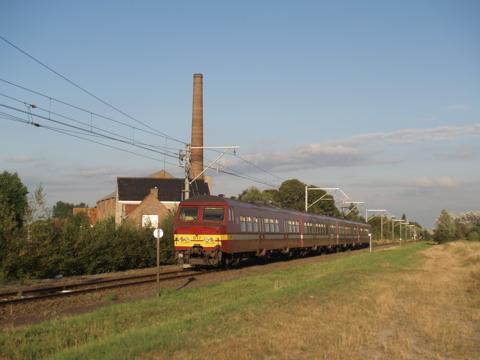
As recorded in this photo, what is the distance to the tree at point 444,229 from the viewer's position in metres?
95.5

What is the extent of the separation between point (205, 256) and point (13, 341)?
1734cm

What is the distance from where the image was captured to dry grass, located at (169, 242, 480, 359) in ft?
32.1

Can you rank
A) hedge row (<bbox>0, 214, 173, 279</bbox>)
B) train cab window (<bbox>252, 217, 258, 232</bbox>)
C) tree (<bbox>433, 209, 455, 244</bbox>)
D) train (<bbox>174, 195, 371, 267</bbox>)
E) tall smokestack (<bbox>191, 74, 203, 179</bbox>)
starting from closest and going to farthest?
hedge row (<bbox>0, 214, 173, 279</bbox>) → train (<bbox>174, 195, 371, 267</bbox>) → train cab window (<bbox>252, 217, 258, 232</bbox>) → tall smokestack (<bbox>191, 74, 203, 179</bbox>) → tree (<bbox>433, 209, 455, 244</bbox>)

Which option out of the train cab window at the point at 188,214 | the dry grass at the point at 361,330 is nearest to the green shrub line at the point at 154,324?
the dry grass at the point at 361,330

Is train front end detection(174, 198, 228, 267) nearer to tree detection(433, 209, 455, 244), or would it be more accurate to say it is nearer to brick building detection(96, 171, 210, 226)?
brick building detection(96, 171, 210, 226)

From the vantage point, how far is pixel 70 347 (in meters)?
10.3

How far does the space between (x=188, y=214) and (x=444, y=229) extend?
78.2 m

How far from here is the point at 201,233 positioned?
27.7m

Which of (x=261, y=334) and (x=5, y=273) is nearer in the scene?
(x=261, y=334)

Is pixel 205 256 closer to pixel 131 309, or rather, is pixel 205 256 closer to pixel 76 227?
pixel 76 227

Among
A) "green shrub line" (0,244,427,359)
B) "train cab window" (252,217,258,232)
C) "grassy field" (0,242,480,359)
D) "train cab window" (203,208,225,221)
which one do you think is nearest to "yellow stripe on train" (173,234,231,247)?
"train cab window" (203,208,225,221)

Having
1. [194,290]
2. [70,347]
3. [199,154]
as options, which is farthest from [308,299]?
[199,154]

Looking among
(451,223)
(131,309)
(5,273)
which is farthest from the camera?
(451,223)

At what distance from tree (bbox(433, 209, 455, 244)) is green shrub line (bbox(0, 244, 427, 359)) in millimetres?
81389
